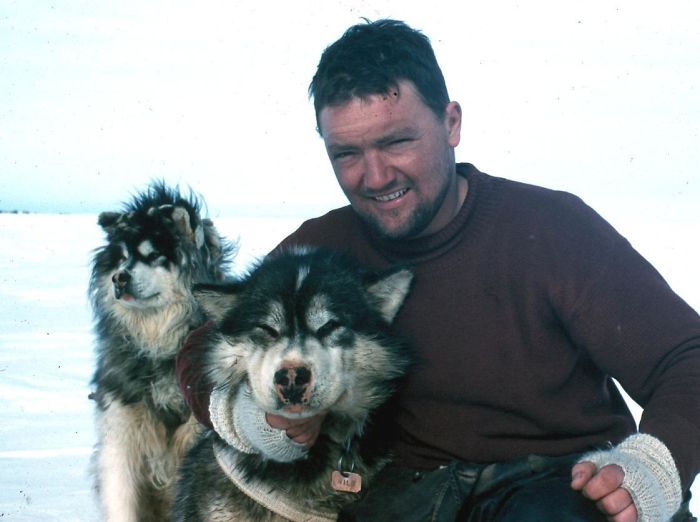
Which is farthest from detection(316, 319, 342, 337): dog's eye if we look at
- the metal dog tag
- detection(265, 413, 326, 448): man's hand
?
the metal dog tag

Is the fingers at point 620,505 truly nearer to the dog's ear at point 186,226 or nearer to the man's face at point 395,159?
the man's face at point 395,159

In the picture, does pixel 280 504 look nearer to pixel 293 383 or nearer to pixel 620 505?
pixel 293 383

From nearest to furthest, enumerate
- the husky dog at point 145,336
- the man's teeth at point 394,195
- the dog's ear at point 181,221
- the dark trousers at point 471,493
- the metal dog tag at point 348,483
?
the dark trousers at point 471,493
the metal dog tag at point 348,483
the man's teeth at point 394,195
the husky dog at point 145,336
the dog's ear at point 181,221

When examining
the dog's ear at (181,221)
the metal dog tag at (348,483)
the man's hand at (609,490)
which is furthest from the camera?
the dog's ear at (181,221)

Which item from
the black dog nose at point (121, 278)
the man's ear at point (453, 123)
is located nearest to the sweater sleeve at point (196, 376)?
the man's ear at point (453, 123)

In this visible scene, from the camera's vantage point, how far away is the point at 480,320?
8.98ft

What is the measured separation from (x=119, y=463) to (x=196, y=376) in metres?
1.64

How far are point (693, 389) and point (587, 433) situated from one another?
1.78 ft

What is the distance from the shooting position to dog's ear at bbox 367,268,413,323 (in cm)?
275

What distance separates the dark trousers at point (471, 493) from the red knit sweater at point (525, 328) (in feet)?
0.52

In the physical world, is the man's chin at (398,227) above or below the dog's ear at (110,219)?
above

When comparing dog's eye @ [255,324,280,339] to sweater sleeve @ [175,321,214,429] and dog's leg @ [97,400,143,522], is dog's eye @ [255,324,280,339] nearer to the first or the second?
sweater sleeve @ [175,321,214,429]

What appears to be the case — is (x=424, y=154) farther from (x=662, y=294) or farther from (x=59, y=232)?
(x=59, y=232)

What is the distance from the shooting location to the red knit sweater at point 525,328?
2.50 m
